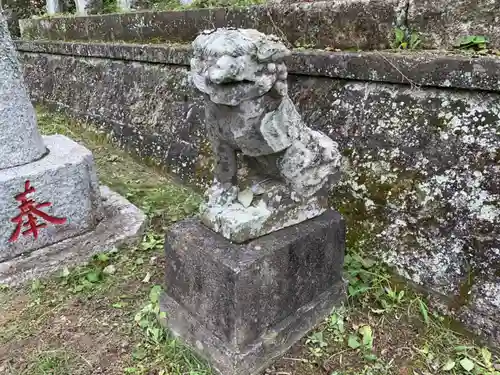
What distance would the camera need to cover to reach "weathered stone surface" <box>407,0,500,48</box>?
8.43 feet

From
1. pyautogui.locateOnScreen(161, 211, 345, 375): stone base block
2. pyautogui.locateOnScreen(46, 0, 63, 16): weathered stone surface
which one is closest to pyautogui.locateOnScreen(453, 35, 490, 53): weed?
pyautogui.locateOnScreen(161, 211, 345, 375): stone base block

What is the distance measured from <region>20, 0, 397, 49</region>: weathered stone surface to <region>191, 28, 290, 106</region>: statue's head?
4.85 ft

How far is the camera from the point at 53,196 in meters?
3.06

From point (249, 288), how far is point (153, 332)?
2.49 feet

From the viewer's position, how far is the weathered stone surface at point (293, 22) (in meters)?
3.01

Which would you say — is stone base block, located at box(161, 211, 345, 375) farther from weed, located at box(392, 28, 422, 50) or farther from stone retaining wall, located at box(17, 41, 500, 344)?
weed, located at box(392, 28, 422, 50)

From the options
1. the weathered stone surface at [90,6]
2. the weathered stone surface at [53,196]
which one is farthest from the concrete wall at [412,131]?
the weathered stone surface at [90,6]

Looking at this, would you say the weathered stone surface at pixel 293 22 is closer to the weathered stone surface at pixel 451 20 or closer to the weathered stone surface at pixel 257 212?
the weathered stone surface at pixel 451 20

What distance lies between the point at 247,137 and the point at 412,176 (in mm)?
1176

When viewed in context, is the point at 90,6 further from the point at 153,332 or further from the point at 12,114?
the point at 153,332

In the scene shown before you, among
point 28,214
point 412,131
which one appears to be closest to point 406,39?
point 412,131

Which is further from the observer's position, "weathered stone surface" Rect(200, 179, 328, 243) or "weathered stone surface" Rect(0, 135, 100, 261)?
"weathered stone surface" Rect(0, 135, 100, 261)

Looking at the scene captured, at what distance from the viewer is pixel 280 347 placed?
2.18 metres

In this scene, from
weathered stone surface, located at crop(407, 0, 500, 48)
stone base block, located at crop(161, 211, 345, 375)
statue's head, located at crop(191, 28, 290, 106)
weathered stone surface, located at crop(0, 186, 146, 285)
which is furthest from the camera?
weathered stone surface, located at crop(0, 186, 146, 285)
